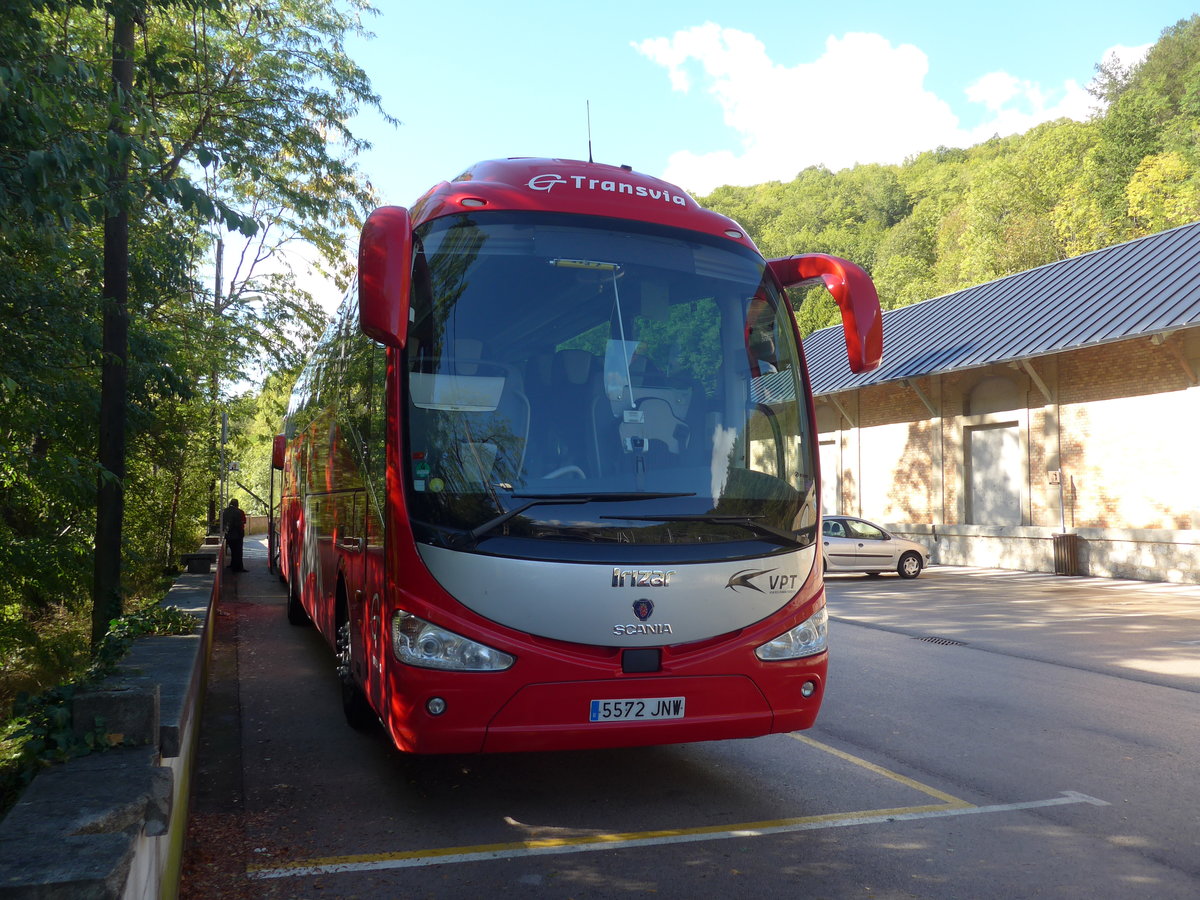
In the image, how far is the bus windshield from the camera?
496 centimetres

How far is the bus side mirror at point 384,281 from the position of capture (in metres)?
4.77

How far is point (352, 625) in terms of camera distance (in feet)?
21.5

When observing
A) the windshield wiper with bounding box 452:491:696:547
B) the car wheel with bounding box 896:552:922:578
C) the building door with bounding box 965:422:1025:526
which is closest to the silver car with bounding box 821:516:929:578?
the car wheel with bounding box 896:552:922:578

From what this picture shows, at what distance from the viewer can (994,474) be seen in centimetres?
2630

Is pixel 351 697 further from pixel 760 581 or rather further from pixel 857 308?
pixel 857 308

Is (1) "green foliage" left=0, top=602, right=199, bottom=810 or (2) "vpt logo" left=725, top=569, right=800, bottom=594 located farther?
(2) "vpt logo" left=725, top=569, right=800, bottom=594

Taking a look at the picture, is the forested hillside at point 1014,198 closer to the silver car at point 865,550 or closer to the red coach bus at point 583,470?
the silver car at point 865,550

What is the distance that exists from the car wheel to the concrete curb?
20.1 meters

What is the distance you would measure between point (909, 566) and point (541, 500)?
64.3 feet

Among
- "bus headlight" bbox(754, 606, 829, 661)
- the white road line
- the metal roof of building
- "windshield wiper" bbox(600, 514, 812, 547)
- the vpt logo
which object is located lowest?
the white road line

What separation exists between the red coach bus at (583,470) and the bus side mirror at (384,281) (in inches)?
0.5

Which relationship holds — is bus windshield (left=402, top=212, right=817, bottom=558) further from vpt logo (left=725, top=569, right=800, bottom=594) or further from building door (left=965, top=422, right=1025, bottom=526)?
building door (left=965, top=422, right=1025, bottom=526)

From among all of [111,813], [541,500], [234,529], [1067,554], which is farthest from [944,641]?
[234,529]

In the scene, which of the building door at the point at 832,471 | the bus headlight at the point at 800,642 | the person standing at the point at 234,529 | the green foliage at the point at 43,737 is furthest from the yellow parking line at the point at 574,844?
the building door at the point at 832,471
